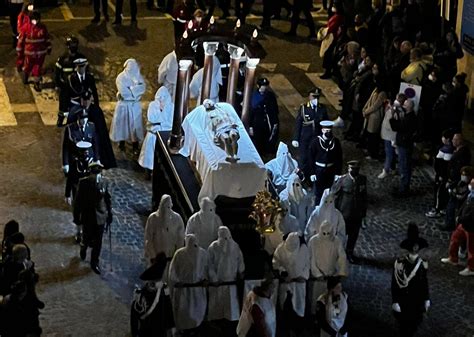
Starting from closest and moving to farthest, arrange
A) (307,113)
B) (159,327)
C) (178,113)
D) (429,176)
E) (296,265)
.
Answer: (159,327) < (296,265) < (178,113) < (307,113) < (429,176)

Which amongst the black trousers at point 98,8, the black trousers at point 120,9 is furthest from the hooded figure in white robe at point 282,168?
the black trousers at point 98,8

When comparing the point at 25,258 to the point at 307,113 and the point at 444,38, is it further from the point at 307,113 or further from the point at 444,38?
the point at 444,38

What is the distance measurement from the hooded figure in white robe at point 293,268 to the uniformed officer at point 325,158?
9.96 ft

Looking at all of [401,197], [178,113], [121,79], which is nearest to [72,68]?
[121,79]

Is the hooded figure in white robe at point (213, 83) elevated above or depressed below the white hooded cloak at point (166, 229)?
above

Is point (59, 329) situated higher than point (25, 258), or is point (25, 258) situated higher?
point (25, 258)

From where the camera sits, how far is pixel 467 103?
2345cm

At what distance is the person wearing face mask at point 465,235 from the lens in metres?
16.1

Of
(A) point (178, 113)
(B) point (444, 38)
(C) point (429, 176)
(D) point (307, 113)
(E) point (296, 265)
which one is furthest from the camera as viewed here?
(B) point (444, 38)

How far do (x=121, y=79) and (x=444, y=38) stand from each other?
7.08 m

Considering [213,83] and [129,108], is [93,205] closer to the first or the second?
[129,108]

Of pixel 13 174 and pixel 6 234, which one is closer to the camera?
pixel 6 234

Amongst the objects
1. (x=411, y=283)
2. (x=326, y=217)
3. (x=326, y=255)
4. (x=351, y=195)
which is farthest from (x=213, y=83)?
(x=411, y=283)

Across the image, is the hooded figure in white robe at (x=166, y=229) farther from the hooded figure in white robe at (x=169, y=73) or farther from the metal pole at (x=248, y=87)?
the hooded figure in white robe at (x=169, y=73)
